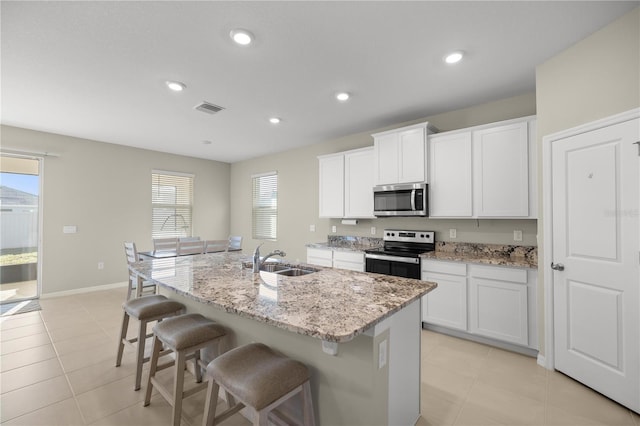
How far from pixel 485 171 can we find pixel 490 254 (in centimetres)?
96

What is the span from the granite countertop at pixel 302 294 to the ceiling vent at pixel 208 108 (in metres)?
1.96

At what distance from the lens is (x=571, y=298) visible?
2.30m

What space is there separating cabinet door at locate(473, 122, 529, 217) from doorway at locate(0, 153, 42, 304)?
6298 mm

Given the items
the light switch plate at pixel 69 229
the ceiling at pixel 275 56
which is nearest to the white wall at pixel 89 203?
the light switch plate at pixel 69 229

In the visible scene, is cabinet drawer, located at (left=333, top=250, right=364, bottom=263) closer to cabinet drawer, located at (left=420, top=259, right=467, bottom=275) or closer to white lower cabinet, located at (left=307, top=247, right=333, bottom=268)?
white lower cabinet, located at (left=307, top=247, right=333, bottom=268)

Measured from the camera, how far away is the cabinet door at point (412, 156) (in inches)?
135

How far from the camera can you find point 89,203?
16.1ft

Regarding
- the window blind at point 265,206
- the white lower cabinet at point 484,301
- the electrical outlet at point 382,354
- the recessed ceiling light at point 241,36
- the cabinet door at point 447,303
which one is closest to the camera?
the electrical outlet at point 382,354

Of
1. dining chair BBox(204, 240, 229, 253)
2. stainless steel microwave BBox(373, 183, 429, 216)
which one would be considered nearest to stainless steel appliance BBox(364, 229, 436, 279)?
stainless steel microwave BBox(373, 183, 429, 216)

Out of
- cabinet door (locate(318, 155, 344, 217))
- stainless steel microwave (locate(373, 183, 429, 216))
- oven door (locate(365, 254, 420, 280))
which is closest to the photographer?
oven door (locate(365, 254, 420, 280))

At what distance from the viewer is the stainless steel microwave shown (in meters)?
3.44

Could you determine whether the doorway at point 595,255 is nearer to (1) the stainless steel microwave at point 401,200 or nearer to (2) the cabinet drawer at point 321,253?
(1) the stainless steel microwave at point 401,200

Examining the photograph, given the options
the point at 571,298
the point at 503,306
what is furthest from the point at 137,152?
the point at 571,298

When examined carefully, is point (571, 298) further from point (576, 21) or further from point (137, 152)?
point (137, 152)
